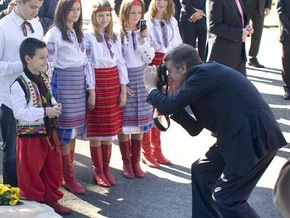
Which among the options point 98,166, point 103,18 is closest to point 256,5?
point 103,18

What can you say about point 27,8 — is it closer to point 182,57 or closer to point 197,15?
point 182,57

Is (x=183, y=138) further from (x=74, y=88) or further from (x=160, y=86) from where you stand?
(x=160, y=86)

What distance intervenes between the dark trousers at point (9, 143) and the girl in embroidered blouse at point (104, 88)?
31.1 inches

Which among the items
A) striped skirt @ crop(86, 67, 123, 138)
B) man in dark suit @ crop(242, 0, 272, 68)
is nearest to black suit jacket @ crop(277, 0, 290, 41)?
man in dark suit @ crop(242, 0, 272, 68)

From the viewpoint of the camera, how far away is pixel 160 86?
4664mm

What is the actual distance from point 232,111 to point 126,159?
2129 millimetres

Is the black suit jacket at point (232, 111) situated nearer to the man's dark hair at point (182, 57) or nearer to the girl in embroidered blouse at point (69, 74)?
the man's dark hair at point (182, 57)

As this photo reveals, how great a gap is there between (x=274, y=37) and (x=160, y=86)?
31.4 feet

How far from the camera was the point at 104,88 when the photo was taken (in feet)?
18.9

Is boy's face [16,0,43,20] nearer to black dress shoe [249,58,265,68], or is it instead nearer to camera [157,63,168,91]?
camera [157,63,168,91]

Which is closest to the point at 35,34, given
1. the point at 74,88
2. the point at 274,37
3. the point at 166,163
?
the point at 74,88

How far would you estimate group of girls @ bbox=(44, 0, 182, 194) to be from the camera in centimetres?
545

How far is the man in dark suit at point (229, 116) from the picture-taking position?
420 centimetres

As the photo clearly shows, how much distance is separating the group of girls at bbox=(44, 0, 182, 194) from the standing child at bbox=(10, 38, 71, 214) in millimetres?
406
